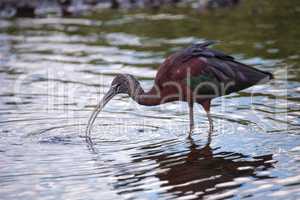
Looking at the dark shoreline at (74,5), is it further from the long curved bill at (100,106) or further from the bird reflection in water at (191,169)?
the bird reflection in water at (191,169)

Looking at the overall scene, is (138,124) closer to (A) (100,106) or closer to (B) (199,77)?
(A) (100,106)

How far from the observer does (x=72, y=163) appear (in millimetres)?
8422

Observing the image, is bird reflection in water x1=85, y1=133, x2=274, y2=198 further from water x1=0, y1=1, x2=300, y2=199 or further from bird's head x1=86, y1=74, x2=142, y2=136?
bird's head x1=86, y1=74, x2=142, y2=136

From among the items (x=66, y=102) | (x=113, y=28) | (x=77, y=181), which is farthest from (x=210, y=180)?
(x=113, y=28)

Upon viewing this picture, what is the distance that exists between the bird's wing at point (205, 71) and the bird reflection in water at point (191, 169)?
3.04 ft

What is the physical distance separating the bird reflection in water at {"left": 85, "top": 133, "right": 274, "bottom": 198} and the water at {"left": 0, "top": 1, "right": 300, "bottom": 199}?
0.5 inches

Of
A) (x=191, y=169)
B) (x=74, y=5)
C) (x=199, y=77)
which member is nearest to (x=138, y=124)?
(x=199, y=77)

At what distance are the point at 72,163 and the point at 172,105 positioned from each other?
3.27 m

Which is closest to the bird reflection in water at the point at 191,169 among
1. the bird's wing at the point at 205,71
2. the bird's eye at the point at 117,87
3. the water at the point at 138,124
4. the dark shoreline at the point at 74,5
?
the water at the point at 138,124

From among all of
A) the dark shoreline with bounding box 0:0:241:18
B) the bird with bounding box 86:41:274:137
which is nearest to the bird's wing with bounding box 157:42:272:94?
the bird with bounding box 86:41:274:137

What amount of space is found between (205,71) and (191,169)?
183 centimetres

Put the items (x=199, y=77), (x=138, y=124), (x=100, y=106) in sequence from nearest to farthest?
(x=199, y=77) → (x=100, y=106) → (x=138, y=124)

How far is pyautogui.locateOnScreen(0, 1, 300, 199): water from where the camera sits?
25.2 ft

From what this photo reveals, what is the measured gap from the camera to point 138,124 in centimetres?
1018
